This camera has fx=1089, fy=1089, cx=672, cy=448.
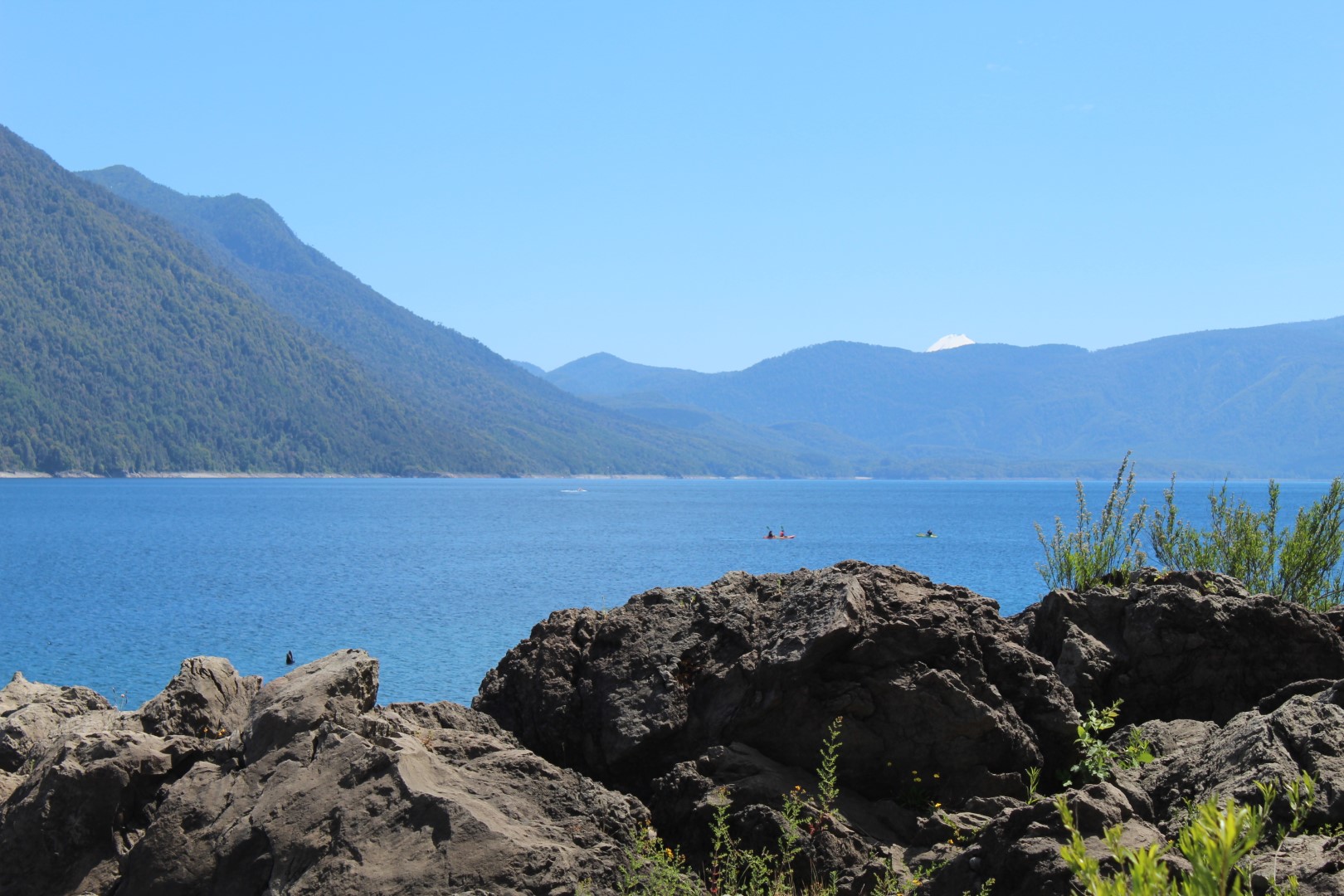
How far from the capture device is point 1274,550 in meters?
17.3

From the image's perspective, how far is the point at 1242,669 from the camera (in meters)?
10.8

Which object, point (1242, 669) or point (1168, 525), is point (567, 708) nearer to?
point (1242, 669)

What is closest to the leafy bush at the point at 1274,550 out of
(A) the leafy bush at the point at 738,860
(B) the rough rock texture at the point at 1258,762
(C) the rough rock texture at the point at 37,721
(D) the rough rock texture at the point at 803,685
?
(D) the rough rock texture at the point at 803,685

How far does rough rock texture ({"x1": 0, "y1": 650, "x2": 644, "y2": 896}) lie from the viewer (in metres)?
6.72

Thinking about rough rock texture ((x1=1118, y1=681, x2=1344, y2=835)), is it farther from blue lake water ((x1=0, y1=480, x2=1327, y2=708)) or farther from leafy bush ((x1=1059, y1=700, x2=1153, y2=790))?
blue lake water ((x1=0, y1=480, x2=1327, y2=708))

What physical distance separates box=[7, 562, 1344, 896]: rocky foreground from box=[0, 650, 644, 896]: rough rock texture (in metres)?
0.02

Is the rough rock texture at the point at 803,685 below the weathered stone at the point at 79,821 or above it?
above

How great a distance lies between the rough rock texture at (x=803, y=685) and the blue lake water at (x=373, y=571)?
10273mm

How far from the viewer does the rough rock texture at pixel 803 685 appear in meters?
8.97

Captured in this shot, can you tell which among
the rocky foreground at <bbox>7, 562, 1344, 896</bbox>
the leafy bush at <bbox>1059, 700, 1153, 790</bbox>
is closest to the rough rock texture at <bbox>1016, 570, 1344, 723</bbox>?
the rocky foreground at <bbox>7, 562, 1344, 896</bbox>

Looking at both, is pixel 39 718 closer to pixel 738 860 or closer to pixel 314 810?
pixel 314 810

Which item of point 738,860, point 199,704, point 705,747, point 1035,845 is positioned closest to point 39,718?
point 199,704

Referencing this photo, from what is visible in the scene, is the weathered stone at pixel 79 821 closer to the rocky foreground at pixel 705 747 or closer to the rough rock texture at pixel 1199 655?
the rocky foreground at pixel 705 747

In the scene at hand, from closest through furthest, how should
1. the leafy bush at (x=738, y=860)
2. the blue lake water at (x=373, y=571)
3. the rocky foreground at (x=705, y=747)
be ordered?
the rocky foreground at (x=705, y=747) < the leafy bush at (x=738, y=860) < the blue lake water at (x=373, y=571)
